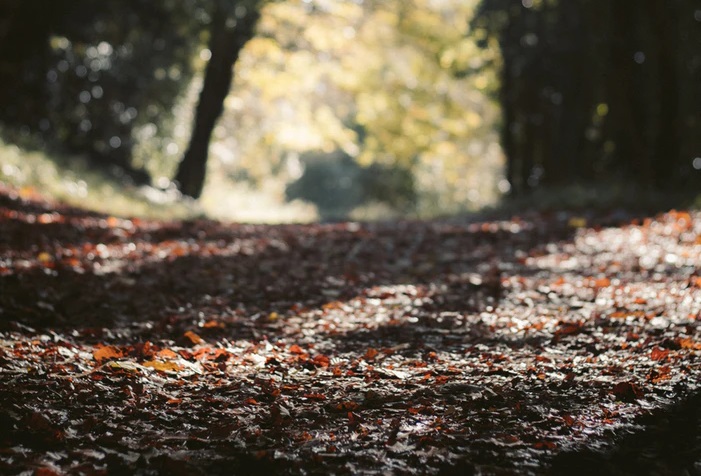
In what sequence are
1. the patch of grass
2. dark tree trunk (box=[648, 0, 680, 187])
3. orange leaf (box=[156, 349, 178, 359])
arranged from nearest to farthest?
1. orange leaf (box=[156, 349, 178, 359])
2. the patch of grass
3. dark tree trunk (box=[648, 0, 680, 187])

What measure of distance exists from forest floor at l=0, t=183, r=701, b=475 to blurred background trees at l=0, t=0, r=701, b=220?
5.61 meters

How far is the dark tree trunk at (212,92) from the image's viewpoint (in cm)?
1630

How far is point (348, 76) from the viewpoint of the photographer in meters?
24.3

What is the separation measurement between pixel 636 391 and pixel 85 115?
15092 mm

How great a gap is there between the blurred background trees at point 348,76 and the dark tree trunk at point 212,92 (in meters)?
0.03

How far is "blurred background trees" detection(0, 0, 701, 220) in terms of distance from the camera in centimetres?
1369

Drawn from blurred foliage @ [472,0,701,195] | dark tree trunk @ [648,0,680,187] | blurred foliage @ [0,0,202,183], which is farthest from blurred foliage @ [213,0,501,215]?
dark tree trunk @ [648,0,680,187]

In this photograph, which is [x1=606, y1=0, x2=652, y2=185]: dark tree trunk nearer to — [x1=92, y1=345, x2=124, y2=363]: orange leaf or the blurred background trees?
the blurred background trees

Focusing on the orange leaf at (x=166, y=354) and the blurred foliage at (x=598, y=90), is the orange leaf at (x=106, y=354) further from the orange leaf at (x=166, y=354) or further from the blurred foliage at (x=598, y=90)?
the blurred foliage at (x=598, y=90)

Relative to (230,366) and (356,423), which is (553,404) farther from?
(230,366)

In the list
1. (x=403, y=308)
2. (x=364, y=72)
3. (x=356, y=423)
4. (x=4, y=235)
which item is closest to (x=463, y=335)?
(x=403, y=308)

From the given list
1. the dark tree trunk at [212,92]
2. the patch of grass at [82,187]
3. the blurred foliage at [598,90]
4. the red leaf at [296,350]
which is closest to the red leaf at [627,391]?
the red leaf at [296,350]

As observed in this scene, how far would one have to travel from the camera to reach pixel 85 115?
52.3 feet

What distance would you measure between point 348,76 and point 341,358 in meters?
20.9
